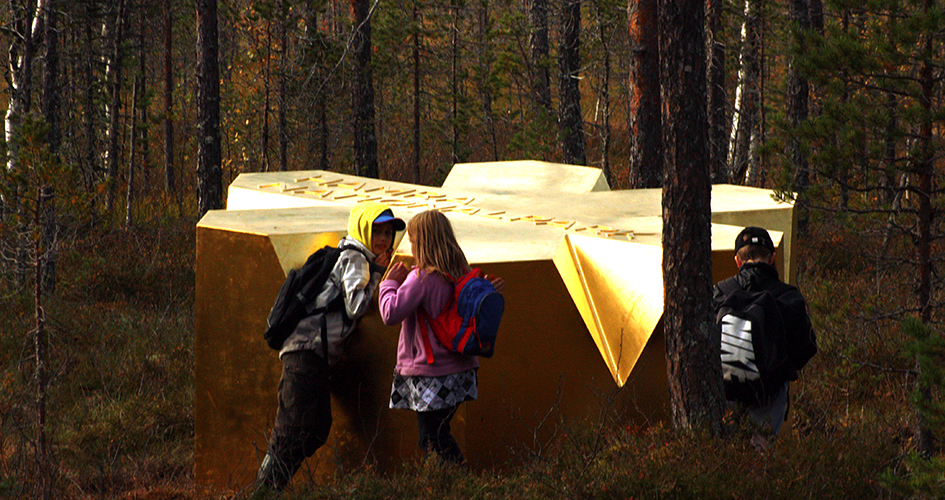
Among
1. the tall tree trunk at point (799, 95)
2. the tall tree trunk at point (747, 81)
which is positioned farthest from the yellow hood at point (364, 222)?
the tall tree trunk at point (747, 81)

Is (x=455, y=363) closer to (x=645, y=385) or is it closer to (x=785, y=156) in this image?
(x=645, y=385)

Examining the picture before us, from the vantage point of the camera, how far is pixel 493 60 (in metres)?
14.3

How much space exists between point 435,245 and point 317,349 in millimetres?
864

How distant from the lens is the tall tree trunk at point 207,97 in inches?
373

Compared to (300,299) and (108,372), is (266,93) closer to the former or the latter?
(108,372)

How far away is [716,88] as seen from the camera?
11.4 meters

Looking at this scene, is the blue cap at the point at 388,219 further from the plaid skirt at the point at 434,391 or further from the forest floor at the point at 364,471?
the forest floor at the point at 364,471

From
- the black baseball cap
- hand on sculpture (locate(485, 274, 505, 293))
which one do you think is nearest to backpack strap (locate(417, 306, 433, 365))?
hand on sculpture (locate(485, 274, 505, 293))

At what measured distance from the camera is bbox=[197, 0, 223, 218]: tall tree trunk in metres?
9.48

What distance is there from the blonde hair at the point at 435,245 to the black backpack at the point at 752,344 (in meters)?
1.30

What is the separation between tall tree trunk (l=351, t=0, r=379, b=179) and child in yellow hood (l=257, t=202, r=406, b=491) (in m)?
7.51

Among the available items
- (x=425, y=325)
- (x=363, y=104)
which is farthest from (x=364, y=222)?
(x=363, y=104)

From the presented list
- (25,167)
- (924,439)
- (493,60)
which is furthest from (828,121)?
(493,60)

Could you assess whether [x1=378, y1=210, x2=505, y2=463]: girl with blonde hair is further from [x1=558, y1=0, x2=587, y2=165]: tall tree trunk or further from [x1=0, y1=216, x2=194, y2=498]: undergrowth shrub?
[x1=558, y1=0, x2=587, y2=165]: tall tree trunk
